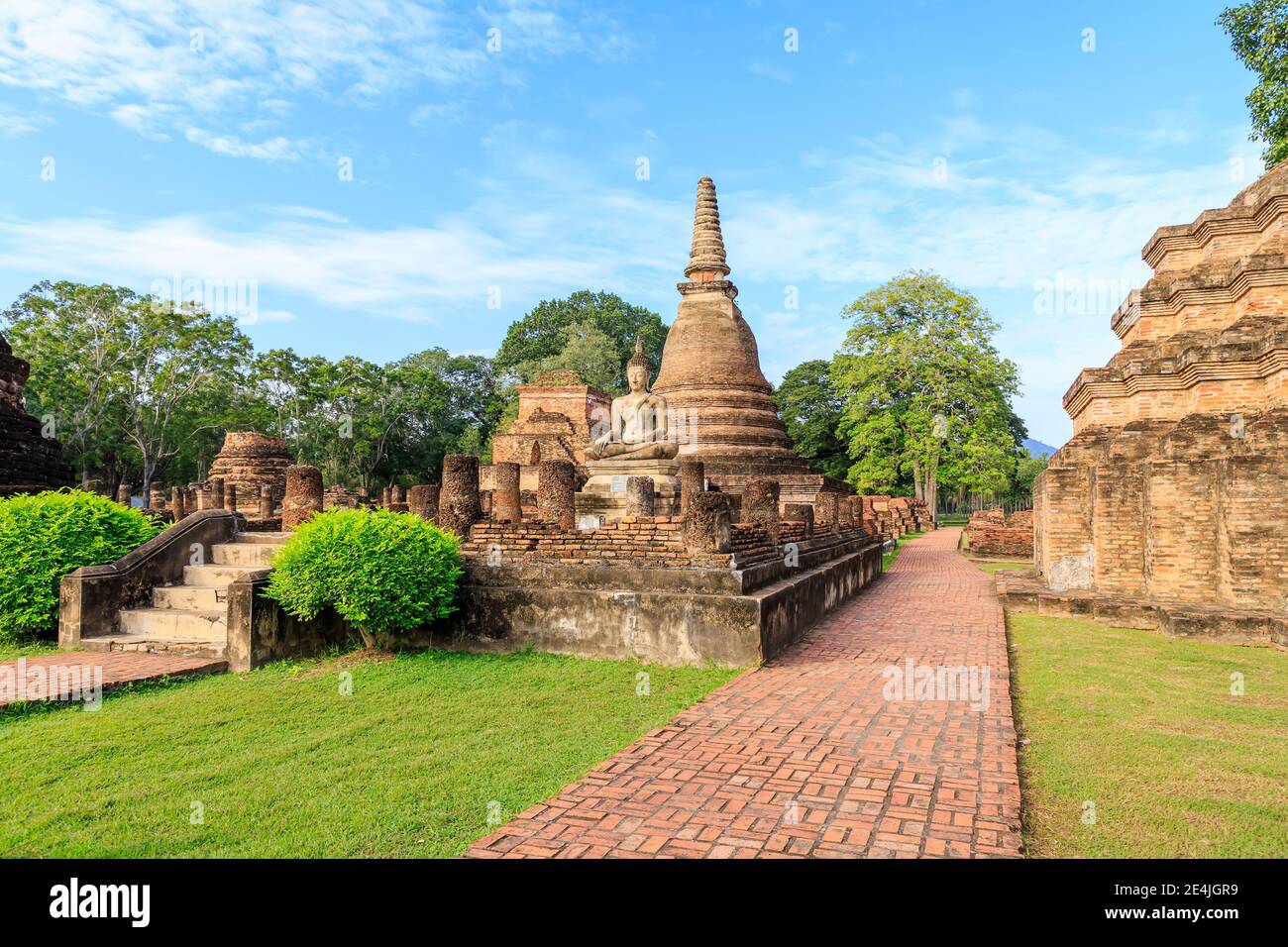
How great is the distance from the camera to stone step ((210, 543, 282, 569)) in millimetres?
9188

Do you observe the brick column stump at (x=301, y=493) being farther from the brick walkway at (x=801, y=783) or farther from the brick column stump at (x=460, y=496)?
the brick walkway at (x=801, y=783)

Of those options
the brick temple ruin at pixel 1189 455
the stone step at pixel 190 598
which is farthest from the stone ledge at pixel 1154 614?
the stone step at pixel 190 598

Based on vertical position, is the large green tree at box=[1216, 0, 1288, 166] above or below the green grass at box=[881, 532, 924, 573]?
above

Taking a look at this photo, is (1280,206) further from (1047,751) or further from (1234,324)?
(1047,751)

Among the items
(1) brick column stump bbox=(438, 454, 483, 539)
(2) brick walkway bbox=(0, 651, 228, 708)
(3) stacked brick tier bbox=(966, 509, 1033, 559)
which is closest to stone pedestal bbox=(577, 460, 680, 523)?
(1) brick column stump bbox=(438, 454, 483, 539)

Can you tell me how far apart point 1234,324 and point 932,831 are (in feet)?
35.5

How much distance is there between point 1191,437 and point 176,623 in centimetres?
1239

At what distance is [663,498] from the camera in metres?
10.7

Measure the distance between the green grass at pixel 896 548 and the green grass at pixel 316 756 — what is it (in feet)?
46.8

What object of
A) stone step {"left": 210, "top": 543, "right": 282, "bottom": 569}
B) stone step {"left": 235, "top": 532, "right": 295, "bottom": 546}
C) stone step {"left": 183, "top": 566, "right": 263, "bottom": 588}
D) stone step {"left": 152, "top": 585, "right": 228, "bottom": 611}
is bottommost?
stone step {"left": 152, "top": 585, "right": 228, "bottom": 611}

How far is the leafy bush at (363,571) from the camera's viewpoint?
6996 mm

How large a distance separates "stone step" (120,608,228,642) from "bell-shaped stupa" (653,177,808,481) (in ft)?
51.9

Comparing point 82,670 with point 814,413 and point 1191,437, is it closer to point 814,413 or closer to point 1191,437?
point 1191,437

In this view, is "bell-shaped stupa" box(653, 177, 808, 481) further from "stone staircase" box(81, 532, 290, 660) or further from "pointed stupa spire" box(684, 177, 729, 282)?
"stone staircase" box(81, 532, 290, 660)
